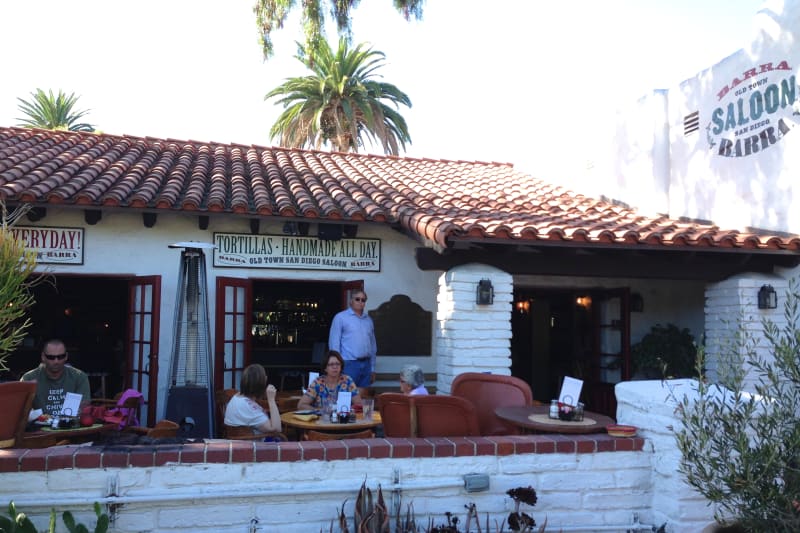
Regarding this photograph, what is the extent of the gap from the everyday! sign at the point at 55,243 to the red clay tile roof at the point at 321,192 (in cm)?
52

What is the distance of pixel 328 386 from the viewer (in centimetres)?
657

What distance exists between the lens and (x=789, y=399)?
3283 mm

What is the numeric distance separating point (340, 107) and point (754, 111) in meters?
14.7

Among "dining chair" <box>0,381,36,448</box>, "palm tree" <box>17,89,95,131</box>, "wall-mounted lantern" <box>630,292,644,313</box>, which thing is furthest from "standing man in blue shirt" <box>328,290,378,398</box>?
"palm tree" <box>17,89,95,131</box>

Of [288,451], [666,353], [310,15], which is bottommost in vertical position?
[288,451]

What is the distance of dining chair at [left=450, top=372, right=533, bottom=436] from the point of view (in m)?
5.87

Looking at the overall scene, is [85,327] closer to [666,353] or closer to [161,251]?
[161,251]

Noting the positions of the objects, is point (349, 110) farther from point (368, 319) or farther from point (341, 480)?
point (341, 480)

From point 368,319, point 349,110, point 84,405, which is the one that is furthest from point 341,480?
point 349,110

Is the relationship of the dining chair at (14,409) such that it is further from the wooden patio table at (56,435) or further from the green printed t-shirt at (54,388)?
the green printed t-shirt at (54,388)

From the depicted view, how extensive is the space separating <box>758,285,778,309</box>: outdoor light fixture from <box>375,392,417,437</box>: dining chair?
5118 mm

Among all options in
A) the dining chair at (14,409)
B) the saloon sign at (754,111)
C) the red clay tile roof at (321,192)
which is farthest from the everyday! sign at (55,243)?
the saloon sign at (754,111)

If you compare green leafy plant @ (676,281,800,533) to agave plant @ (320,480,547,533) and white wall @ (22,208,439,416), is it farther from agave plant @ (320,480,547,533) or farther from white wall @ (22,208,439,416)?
white wall @ (22,208,439,416)

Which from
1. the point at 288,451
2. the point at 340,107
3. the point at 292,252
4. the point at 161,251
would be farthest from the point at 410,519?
the point at 340,107
